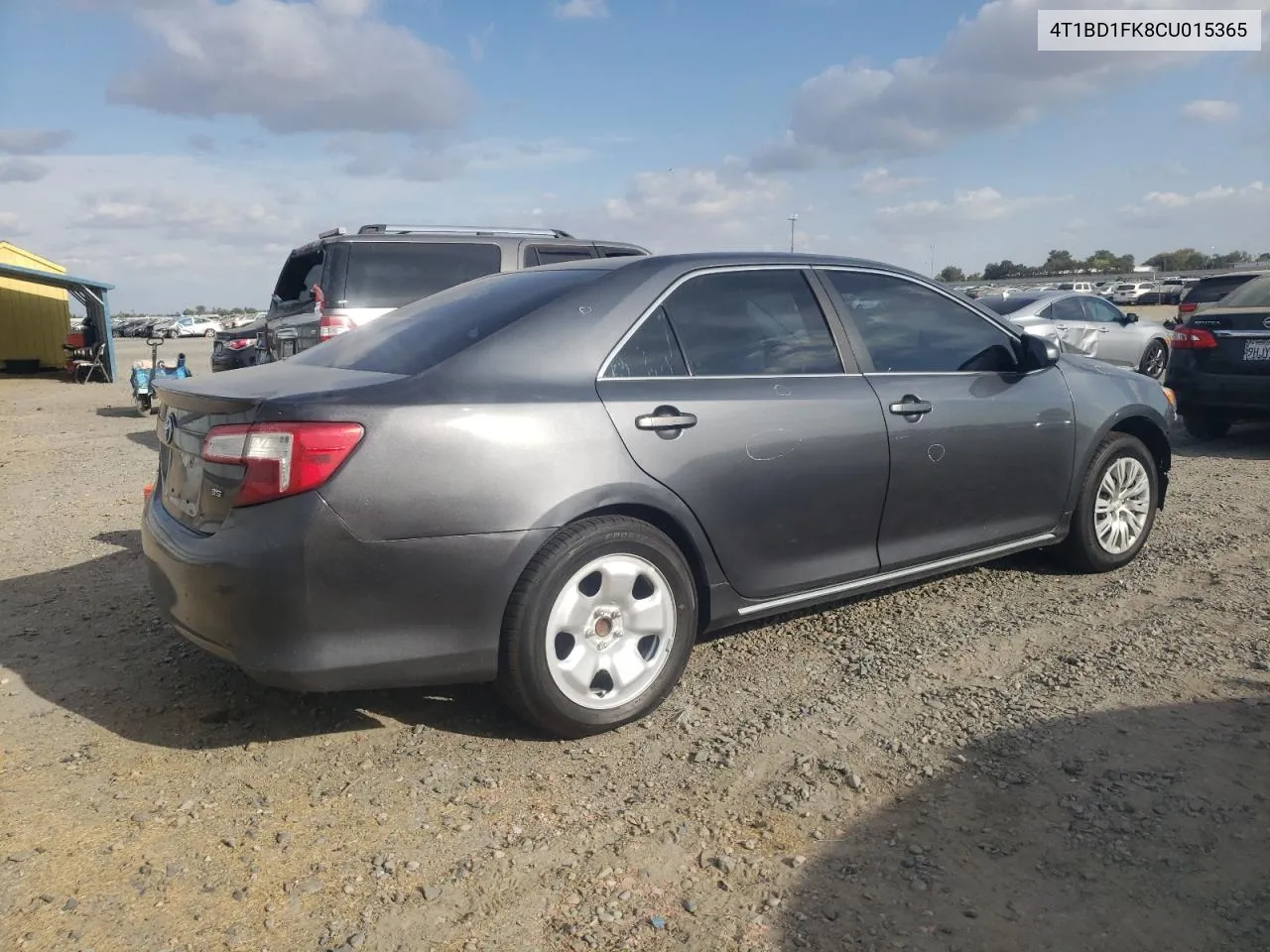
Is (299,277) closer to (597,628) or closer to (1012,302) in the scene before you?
(597,628)

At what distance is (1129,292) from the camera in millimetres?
58469

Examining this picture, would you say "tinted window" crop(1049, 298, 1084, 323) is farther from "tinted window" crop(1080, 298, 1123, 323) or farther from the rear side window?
the rear side window

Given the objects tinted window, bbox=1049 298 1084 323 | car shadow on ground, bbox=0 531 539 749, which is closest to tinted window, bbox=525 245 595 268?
car shadow on ground, bbox=0 531 539 749

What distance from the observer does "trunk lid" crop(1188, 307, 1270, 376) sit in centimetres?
835

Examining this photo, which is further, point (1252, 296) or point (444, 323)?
point (1252, 296)

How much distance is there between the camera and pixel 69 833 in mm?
2744

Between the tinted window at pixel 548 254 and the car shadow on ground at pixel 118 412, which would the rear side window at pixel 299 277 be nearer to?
the tinted window at pixel 548 254

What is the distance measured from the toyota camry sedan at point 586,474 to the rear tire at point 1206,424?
5.55 m

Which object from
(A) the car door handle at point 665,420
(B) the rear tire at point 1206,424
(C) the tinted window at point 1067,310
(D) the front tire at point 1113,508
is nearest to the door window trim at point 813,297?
(A) the car door handle at point 665,420

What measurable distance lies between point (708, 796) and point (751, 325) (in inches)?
70.8

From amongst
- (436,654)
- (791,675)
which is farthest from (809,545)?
(436,654)

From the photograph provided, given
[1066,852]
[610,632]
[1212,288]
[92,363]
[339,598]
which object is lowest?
[1066,852]

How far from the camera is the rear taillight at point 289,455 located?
112 inches

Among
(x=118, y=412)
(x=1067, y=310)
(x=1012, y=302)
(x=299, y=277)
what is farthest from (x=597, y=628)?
(x=118, y=412)
